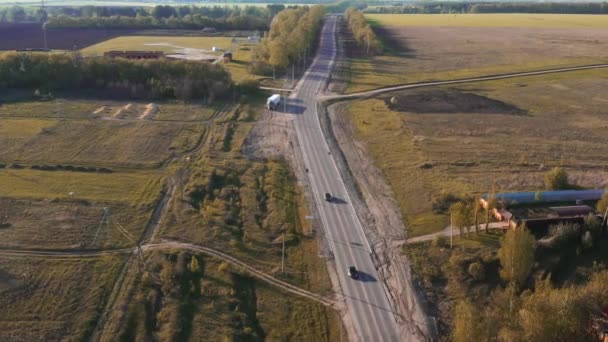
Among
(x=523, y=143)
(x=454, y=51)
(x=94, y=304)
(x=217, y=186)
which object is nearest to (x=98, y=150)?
(x=217, y=186)

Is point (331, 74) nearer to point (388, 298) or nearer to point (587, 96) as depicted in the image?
point (587, 96)

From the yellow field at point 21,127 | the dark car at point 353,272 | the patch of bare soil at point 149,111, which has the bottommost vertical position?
the dark car at point 353,272

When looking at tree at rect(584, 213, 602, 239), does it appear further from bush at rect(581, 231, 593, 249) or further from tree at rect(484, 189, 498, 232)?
tree at rect(484, 189, 498, 232)

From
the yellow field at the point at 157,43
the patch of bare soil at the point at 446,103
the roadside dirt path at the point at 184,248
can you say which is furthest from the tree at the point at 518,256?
the yellow field at the point at 157,43

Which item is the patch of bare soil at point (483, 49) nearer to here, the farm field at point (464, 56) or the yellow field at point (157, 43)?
the farm field at point (464, 56)

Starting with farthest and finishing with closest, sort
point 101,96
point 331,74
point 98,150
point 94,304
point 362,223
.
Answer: point 331,74, point 101,96, point 98,150, point 362,223, point 94,304

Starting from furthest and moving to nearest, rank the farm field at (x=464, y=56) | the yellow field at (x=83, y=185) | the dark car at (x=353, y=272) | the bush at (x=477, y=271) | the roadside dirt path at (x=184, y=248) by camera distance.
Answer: the farm field at (x=464, y=56)
the yellow field at (x=83, y=185)
the dark car at (x=353, y=272)
the bush at (x=477, y=271)
the roadside dirt path at (x=184, y=248)

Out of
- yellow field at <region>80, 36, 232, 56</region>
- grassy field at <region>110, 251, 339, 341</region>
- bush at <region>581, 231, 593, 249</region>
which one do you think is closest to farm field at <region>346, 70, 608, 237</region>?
bush at <region>581, 231, 593, 249</region>
